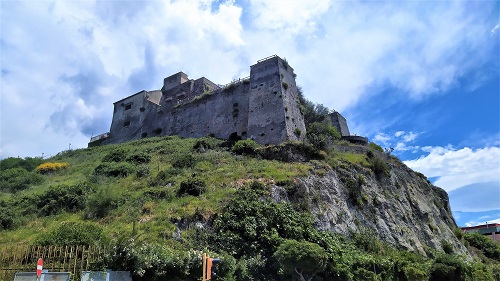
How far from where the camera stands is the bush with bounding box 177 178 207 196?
872 inches

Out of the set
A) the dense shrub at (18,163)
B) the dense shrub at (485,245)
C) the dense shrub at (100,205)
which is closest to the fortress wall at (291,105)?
the dense shrub at (100,205)

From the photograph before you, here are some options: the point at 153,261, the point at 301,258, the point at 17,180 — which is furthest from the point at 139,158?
the point at 153,261

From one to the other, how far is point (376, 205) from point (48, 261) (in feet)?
77.9

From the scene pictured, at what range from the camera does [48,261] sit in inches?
465

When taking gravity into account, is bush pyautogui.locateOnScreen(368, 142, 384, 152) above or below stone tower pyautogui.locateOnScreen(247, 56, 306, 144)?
below

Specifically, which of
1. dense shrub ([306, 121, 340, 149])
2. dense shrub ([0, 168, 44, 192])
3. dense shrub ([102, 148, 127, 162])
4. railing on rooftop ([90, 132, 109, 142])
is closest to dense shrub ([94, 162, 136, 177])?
dense shrub ([102, 148, 127, 162])

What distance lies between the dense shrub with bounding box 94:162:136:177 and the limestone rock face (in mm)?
12220

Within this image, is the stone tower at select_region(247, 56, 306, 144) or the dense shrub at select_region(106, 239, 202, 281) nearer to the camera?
the dense shrub at select_region(106, 239, 202, 281)

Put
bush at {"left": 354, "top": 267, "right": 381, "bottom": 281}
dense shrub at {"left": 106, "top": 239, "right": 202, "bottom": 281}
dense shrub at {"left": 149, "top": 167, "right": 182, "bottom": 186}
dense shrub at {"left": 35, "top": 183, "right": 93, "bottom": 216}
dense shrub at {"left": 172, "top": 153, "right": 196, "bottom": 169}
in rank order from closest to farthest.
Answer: dense shrub at {"left": 106, "top": 239, "right": 202, "bottom": 281}, bush at {"left": 354, "top": 267, "right": 381, "bottom": 281}, dense shrub at {"left": 35, "top": 183, "right": 93, "bottom": 216}, dense shrub at {"left": 149, "top": 167, "right": 182, "bottom": 186}, dense shrub at {"left": 172, "top": 153, "right": 196, "bottom": 169}

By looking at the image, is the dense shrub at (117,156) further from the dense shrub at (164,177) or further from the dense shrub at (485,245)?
the dense shrub at (485,245)

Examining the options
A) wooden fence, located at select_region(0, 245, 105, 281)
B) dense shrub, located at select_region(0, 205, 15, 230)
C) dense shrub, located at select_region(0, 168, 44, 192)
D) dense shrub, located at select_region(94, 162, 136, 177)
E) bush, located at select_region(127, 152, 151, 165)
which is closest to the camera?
wooden fence, located at select_region(0, 245, 105, 281)

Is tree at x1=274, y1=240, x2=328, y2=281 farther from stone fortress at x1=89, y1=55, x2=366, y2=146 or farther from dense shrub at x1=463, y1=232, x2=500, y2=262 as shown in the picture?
dense shrub at x1=463, y1=232, x2=500, y2=262

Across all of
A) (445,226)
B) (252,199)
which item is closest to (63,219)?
(252,199)

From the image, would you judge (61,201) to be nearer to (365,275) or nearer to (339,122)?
(365,275)
